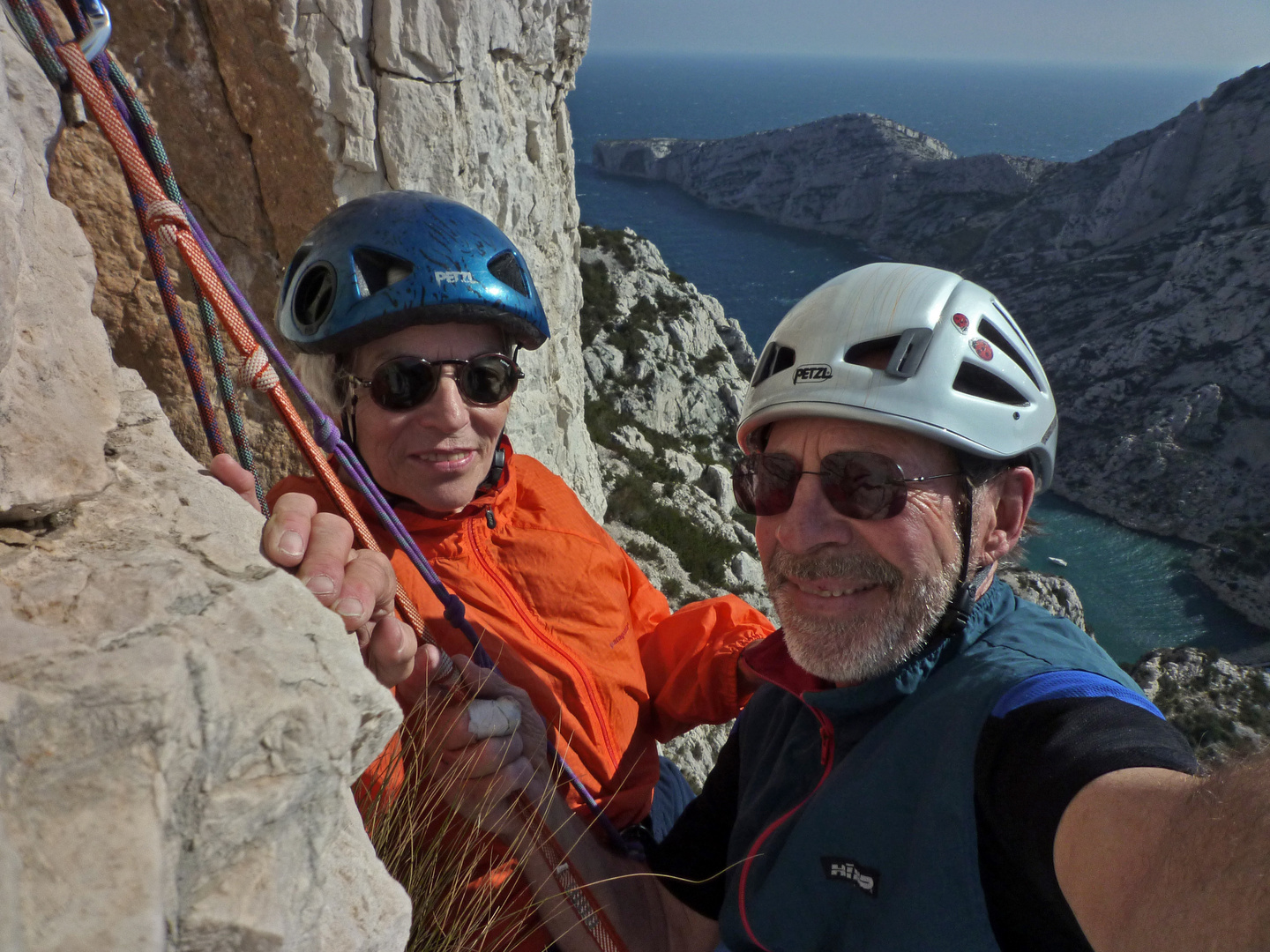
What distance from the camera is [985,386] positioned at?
2.40 meters

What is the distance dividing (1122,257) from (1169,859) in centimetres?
7848

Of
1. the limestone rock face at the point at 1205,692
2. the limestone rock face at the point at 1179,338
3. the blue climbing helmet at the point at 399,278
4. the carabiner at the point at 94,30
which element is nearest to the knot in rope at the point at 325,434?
the blue climbing helmet at the point at 399,278

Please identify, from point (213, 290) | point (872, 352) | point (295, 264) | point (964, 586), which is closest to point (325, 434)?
point (213, 290)

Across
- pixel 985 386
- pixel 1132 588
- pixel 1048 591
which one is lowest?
pixel 1132 588

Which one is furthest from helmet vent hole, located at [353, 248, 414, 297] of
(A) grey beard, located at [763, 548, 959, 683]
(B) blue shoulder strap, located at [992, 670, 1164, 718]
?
(B) blue shoulder strap, located at [992, 670, 1164, 718]

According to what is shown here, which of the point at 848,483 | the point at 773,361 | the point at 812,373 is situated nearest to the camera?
the point at 848,483

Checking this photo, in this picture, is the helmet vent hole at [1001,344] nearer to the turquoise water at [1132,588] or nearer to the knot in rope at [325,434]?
the knot in rope at [325,434]

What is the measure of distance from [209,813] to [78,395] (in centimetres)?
77

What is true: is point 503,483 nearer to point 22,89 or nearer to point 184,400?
point 22,89

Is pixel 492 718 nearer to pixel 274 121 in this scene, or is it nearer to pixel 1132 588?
pixel 274 121

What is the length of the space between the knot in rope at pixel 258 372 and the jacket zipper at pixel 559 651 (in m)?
0.89

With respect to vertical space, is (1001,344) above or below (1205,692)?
above

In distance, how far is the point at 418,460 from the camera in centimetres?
251

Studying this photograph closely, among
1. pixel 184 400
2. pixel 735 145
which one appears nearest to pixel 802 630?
pixel 184 400
